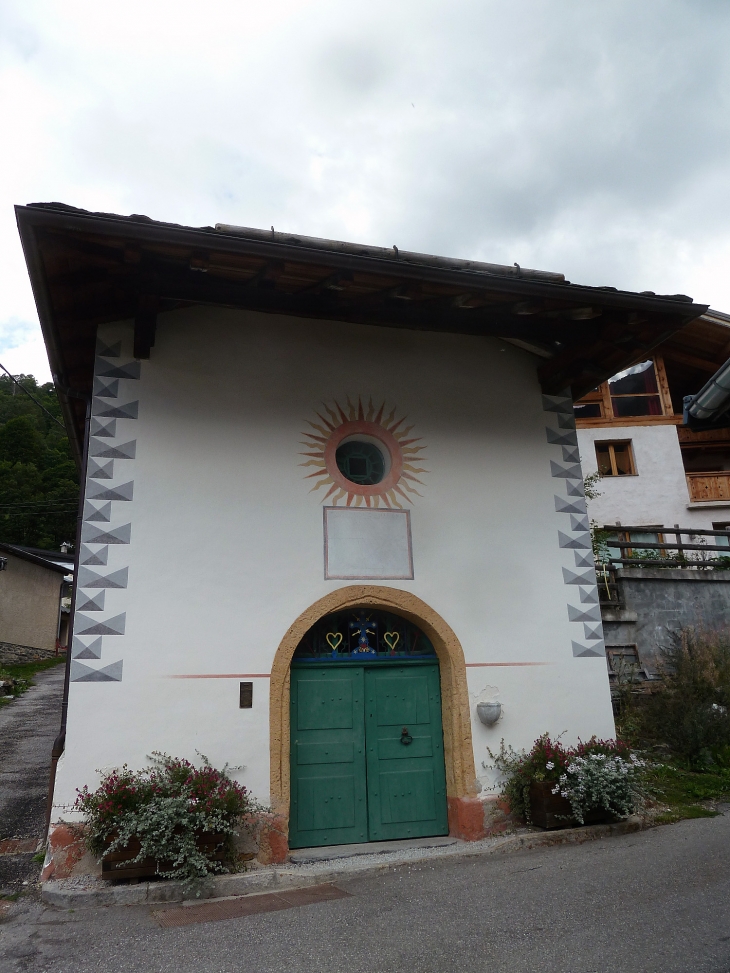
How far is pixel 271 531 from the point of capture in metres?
6.68

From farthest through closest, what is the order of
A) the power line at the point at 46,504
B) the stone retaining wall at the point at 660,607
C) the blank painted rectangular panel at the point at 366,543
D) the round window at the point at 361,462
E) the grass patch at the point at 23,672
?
the power line at the point at 46,504
the grass patch at the point at 23,672
the stone retaining wall at the point at 660,607
the round window at the point at 361,462
the blank painted rectangular panel at the point at 366,543

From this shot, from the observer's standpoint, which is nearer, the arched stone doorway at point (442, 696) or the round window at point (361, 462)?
the arched stone doorway at point (442, 696)

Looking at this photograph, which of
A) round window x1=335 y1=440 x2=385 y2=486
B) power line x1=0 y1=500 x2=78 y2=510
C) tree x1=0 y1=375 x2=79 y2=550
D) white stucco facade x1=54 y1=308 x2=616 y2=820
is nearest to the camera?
white stucco facade x1=54 y1=308 x2=616 y2=820

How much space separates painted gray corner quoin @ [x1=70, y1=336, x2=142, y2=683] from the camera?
5863mm

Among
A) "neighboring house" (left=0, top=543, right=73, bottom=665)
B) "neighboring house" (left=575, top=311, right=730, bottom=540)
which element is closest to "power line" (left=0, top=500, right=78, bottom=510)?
"neighboring house" (left=0, top=543, right=73, bottom=665)

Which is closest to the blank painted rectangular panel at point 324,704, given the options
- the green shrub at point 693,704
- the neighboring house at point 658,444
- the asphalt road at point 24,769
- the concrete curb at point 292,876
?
the concrete curb at point 292,876

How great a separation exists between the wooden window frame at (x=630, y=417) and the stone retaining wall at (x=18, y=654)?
1693 cm

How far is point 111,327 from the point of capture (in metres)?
6.75

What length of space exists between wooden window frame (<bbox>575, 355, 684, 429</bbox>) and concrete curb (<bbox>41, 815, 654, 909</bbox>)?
14.4m

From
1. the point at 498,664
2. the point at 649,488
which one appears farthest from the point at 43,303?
the point at 649,488

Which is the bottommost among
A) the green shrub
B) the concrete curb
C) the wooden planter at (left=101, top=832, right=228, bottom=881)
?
the concrete curb

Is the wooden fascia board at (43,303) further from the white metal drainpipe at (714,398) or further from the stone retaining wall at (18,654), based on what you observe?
the stone retaining wall at (18,654)

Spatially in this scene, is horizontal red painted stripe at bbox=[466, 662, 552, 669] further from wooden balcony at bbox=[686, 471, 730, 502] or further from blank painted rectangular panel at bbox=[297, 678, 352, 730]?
wooden balcony at bbox=[686, 471, 730, 502]

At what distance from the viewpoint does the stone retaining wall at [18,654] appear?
2042 centimetres
